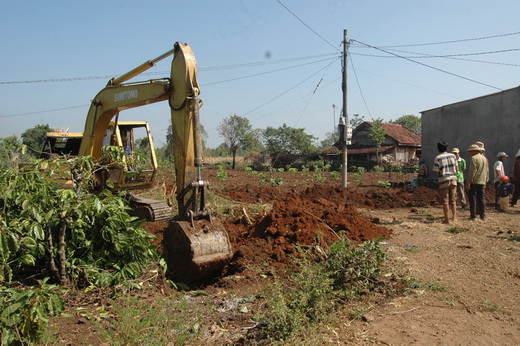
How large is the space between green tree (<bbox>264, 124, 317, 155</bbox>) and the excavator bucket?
3104 centimetres

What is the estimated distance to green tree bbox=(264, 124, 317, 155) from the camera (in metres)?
36.2

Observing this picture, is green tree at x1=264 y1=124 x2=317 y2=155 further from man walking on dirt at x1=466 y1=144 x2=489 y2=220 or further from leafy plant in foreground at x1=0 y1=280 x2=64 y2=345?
leafy plant in foreground at x1=0 y1=280 x2=64 y2=345

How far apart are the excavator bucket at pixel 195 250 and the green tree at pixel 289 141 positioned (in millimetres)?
31037

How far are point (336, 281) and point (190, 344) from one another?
1.95 m

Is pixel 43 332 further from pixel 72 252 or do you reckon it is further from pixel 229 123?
pixel 229 123

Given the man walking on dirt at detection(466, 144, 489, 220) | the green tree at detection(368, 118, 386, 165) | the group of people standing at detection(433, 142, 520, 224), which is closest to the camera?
the group of people standing at detection(433, 142, 520, 224)

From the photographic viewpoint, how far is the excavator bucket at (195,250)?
5.21 m

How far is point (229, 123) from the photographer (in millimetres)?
41281

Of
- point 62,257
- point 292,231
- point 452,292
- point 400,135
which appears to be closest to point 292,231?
point 292,231

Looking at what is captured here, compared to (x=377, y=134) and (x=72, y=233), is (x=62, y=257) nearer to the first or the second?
(x=72, y=233)

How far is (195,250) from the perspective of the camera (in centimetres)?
518

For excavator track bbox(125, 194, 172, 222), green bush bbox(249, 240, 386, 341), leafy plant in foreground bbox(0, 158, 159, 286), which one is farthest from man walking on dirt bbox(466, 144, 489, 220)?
leafy plant in foreground bbox(0, 158, 159, 286)

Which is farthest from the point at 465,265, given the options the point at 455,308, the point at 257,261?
the point at 257,261

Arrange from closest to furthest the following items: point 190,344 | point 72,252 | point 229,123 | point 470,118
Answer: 1. point 190,344
2. point 72,252
3. point 470,118
4. point 229,123
